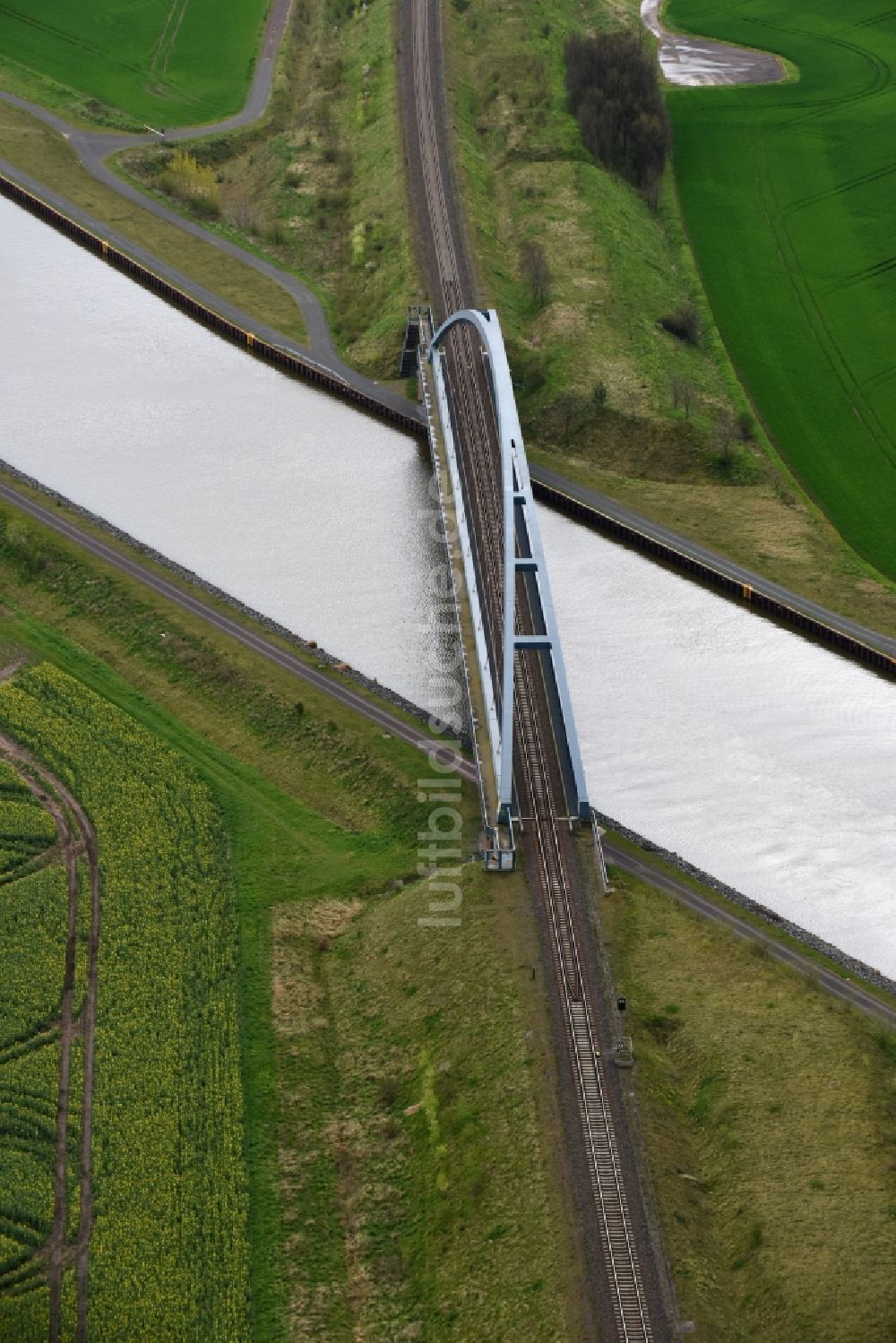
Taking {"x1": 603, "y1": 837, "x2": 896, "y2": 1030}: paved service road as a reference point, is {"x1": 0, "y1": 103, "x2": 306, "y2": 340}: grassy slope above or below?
above

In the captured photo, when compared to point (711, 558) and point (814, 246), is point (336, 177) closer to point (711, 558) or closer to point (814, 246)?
point (814, 246)

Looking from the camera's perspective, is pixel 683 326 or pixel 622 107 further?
pixel 622 107

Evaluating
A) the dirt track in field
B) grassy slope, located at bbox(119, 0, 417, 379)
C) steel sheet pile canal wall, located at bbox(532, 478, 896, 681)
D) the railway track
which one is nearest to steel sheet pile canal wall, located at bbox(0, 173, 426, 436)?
grassy slope, located at bbox(119, 0, 417, 379)

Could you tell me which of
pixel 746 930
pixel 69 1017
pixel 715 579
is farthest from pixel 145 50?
pixel 746 930

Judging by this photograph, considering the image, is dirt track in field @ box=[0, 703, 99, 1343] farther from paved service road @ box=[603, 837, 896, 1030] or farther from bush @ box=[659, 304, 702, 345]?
bush @ box=[659, 304, 702, 345]

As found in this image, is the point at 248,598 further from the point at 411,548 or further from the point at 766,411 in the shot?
the point at 766,411

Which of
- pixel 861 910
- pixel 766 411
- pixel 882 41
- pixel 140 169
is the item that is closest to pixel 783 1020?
pixel 861 910
